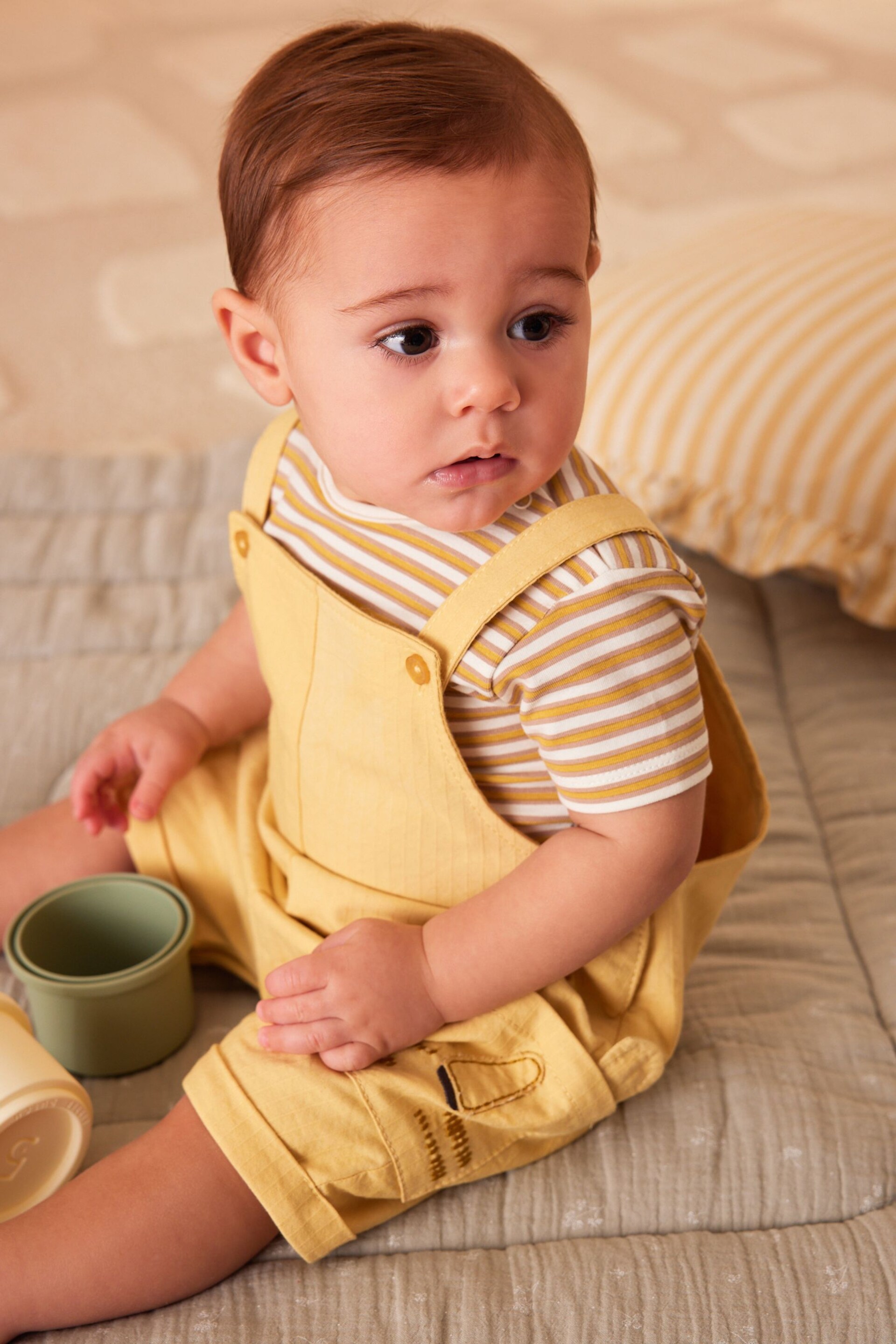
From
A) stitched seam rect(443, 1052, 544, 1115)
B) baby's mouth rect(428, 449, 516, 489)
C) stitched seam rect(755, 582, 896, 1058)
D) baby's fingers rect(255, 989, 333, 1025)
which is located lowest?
stitched seam rect(755, 582, 896, 1058)

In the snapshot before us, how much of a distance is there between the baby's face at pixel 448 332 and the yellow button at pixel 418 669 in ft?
0.23

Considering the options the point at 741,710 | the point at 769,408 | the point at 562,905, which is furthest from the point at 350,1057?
the point at 769,408

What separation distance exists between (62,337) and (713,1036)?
1.53m

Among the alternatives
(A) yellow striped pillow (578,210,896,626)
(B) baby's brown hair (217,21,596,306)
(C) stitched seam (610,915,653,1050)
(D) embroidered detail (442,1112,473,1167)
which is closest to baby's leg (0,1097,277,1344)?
(D) embroidered detail (442,1112,473,1167)

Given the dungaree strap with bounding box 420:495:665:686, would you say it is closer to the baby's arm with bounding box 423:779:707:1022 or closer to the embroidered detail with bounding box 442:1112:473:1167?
the baby's arm with bounding box 423:779:707:1022

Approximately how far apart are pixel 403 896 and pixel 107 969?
0.80 ft

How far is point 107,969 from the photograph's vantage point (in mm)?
878

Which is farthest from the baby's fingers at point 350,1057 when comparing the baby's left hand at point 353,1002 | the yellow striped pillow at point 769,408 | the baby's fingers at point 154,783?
the yellow striped pillow at point 769,408

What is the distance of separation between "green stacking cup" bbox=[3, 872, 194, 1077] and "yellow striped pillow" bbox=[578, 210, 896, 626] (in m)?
0.56

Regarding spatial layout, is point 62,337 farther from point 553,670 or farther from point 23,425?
point 553,670

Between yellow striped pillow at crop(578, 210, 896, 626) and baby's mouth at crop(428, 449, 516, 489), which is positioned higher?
baby's mouth at crop(428, 449, 516, 489)

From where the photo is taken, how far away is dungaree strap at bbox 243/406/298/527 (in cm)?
84

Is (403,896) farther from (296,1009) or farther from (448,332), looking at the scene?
(448,332)

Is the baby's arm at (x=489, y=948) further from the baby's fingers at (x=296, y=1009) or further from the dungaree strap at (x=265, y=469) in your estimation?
the dungaree strap at (x=265, y=469)
